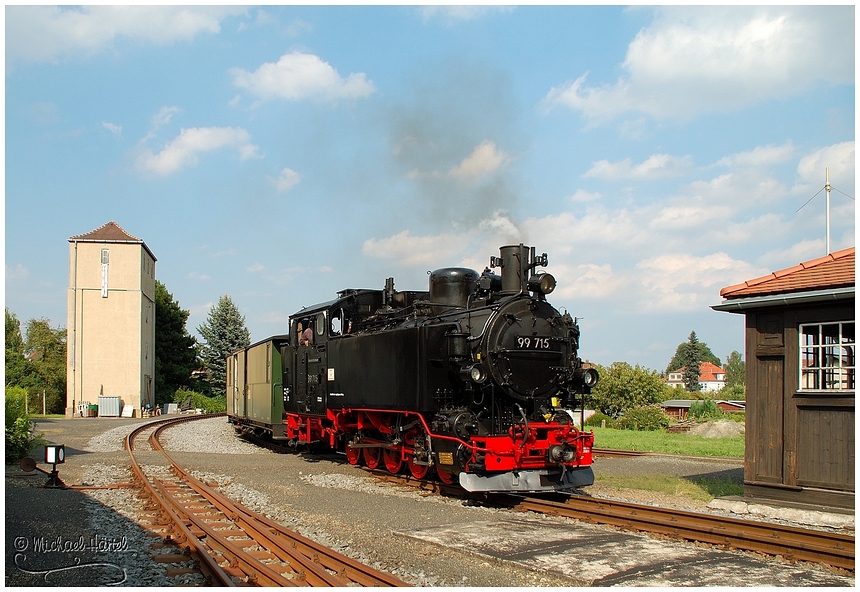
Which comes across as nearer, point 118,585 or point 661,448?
point 118,585

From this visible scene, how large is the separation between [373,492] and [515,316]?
11.4ft

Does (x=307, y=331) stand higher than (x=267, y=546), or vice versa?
(x=307, y=331)

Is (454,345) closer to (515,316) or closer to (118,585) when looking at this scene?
(515,316)

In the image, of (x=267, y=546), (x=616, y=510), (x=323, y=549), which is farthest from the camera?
(x=616, y=510)

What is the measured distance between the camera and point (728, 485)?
11484mm

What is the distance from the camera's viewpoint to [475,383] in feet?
33.2

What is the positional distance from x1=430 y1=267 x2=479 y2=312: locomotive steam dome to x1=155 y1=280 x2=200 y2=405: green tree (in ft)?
133

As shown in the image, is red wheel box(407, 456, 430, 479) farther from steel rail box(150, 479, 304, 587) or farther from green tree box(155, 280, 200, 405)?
green tree box(155, 280, 200, 405)

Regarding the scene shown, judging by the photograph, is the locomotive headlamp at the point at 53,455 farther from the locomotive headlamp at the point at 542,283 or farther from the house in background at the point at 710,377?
the house in background at the point at 710,377

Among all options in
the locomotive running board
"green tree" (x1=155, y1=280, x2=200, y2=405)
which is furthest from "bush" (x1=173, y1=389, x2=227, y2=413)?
the locomotive running board

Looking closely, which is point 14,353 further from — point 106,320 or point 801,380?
point 801,380

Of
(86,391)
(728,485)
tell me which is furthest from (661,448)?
(86,391)

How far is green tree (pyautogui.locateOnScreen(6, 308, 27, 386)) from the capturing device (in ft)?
141

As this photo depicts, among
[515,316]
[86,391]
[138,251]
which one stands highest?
[138,251]
